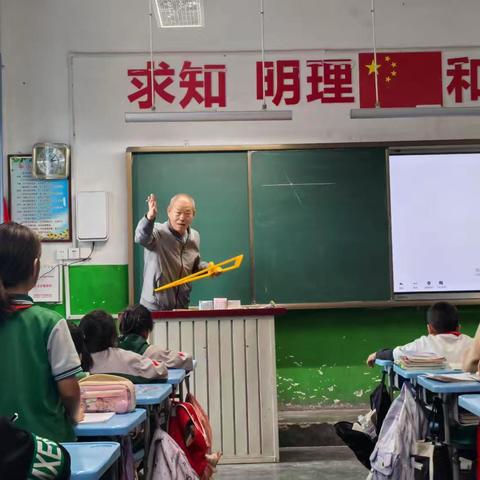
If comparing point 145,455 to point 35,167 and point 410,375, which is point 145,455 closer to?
point 410,375

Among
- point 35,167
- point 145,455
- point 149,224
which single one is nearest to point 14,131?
point 35,167

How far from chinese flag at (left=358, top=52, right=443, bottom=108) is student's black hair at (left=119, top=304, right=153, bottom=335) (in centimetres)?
286

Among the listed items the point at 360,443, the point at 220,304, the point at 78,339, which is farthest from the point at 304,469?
the point at 78,339

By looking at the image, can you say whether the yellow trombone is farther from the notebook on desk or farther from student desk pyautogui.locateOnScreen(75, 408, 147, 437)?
student desk pyautogui.locateOnScreen(75, 408, 147, 437)

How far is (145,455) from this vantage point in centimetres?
264

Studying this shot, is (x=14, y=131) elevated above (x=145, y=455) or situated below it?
above

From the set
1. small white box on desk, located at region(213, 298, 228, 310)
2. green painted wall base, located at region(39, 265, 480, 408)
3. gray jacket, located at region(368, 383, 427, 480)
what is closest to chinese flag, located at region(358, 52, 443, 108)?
green painted wall base, located at region(39, 265, 480, 408)

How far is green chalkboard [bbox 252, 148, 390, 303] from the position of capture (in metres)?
5.11

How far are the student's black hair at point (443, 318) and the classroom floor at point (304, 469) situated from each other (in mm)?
1047

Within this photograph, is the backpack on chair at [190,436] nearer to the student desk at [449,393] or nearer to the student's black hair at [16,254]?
the student desk at [449,393]

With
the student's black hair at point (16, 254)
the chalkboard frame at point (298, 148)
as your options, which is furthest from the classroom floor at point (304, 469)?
the student's black hair at point (16, 254)

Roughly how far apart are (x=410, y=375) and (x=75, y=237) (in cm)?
300

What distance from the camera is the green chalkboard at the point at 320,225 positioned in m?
5.11

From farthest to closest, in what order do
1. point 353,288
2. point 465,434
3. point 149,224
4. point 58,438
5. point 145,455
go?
point 353,288 < point 149,224 < point 465,434 < point 145,455 < point 58,438
